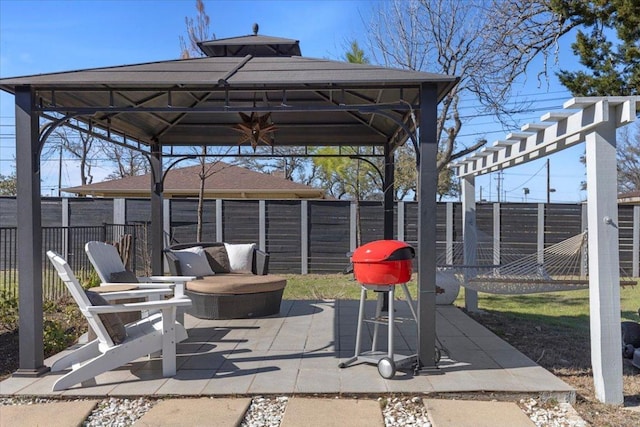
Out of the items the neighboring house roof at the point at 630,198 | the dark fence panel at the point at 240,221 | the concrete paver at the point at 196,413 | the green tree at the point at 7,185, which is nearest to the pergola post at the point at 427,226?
the concrete paver at the point at 196,413

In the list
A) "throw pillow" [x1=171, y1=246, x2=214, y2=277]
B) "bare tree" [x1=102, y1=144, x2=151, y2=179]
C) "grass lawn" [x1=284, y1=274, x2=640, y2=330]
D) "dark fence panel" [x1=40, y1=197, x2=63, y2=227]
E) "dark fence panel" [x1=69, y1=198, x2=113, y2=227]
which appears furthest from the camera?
"bare tree" [x1=102, y1=144, x2=151, y2=179]

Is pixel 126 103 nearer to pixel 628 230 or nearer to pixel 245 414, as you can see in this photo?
pixel 245 414

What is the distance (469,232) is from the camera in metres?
6.58

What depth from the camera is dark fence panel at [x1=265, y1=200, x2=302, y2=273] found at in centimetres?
1106

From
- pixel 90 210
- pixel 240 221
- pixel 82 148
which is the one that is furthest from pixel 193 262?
pixel 82 148

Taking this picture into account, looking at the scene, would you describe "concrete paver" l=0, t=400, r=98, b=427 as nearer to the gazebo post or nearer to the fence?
the gazebo post

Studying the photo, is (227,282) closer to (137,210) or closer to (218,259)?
(218,259)

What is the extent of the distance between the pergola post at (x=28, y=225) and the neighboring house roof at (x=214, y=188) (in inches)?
408

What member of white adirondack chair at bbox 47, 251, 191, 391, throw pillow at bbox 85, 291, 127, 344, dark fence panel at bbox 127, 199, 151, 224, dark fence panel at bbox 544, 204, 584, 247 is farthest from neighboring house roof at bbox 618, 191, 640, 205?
throw pillow at bbox 85, 291, 127, 344

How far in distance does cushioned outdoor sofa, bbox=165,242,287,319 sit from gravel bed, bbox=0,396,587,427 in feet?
7.66

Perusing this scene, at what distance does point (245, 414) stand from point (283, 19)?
9.66 m

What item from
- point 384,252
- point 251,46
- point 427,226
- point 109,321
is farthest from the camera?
point 251,46

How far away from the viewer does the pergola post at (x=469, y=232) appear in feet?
21.4

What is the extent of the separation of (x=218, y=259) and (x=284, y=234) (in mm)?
4545
